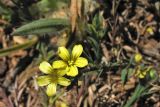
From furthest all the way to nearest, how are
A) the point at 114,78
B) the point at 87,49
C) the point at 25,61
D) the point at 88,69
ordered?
1. the point at 25,61
2. the point at 114,78
3. the point at 87,49
4. the point at 88,69

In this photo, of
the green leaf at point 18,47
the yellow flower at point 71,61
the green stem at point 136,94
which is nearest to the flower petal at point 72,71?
the yellow flower at point 71,61

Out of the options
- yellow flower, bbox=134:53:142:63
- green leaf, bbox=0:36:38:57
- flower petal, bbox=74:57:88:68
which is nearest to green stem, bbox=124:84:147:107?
yellow flower, bbox=134:53:142:63

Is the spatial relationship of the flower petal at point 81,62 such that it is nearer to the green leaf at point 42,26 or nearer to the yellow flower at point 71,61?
the yellow flower at point 71,61

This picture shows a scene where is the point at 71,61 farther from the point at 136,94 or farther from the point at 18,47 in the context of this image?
the point at 18,47

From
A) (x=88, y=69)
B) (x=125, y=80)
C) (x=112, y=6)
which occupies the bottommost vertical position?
(x=125, y=80)

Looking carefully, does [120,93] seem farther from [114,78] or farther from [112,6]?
[112,6]

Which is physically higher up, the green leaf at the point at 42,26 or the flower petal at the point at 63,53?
the green leaf at the point at 42,26

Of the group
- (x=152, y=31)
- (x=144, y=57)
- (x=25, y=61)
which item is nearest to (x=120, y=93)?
(x=144, y=57)

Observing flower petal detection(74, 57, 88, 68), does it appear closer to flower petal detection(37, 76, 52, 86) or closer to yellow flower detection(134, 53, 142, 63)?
flower petal detection(37, 76, 52, 86)
